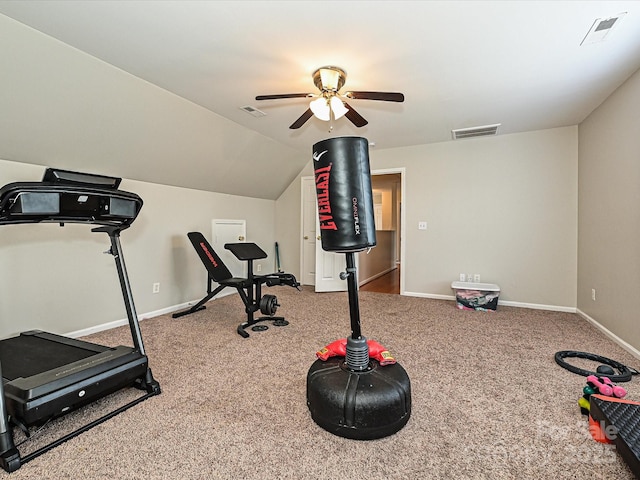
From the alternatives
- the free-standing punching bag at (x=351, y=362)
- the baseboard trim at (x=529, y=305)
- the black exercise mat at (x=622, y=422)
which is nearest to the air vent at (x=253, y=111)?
the free-standing punching bag at (x=351, y=362)

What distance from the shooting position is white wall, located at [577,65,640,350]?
277cm

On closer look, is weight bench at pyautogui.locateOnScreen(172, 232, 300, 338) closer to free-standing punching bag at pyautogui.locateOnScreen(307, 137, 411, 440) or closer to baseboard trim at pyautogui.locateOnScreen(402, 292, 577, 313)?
free-standing punching bag at pyautogui.locateOnScreen(307, 137, 411, 440)

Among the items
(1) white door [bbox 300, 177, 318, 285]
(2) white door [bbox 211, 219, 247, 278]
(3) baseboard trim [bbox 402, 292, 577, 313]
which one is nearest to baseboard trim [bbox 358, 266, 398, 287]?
(1) white door [bbox 300, 177, 318, 285]

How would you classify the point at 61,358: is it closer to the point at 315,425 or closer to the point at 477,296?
the point at 315,425

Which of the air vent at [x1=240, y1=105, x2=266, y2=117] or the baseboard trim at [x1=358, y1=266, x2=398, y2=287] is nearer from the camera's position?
the air vent at [x1=240, y1=105, x2=266, y2=117]

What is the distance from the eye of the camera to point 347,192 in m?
1.71

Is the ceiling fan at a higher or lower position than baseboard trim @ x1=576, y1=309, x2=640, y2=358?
higher

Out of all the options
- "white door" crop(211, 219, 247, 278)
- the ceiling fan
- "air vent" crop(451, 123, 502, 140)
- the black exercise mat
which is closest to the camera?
the black exercise mat

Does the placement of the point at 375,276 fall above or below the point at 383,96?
below

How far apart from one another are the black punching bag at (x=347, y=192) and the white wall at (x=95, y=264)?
2.75 m

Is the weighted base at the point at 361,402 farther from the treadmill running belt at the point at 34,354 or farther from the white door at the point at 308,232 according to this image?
the white door at the point at 308,232

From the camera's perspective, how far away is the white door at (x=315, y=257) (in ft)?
17.7

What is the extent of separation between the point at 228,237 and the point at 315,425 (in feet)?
12.2

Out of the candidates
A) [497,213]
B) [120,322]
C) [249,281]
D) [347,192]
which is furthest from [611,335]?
[120,322]
